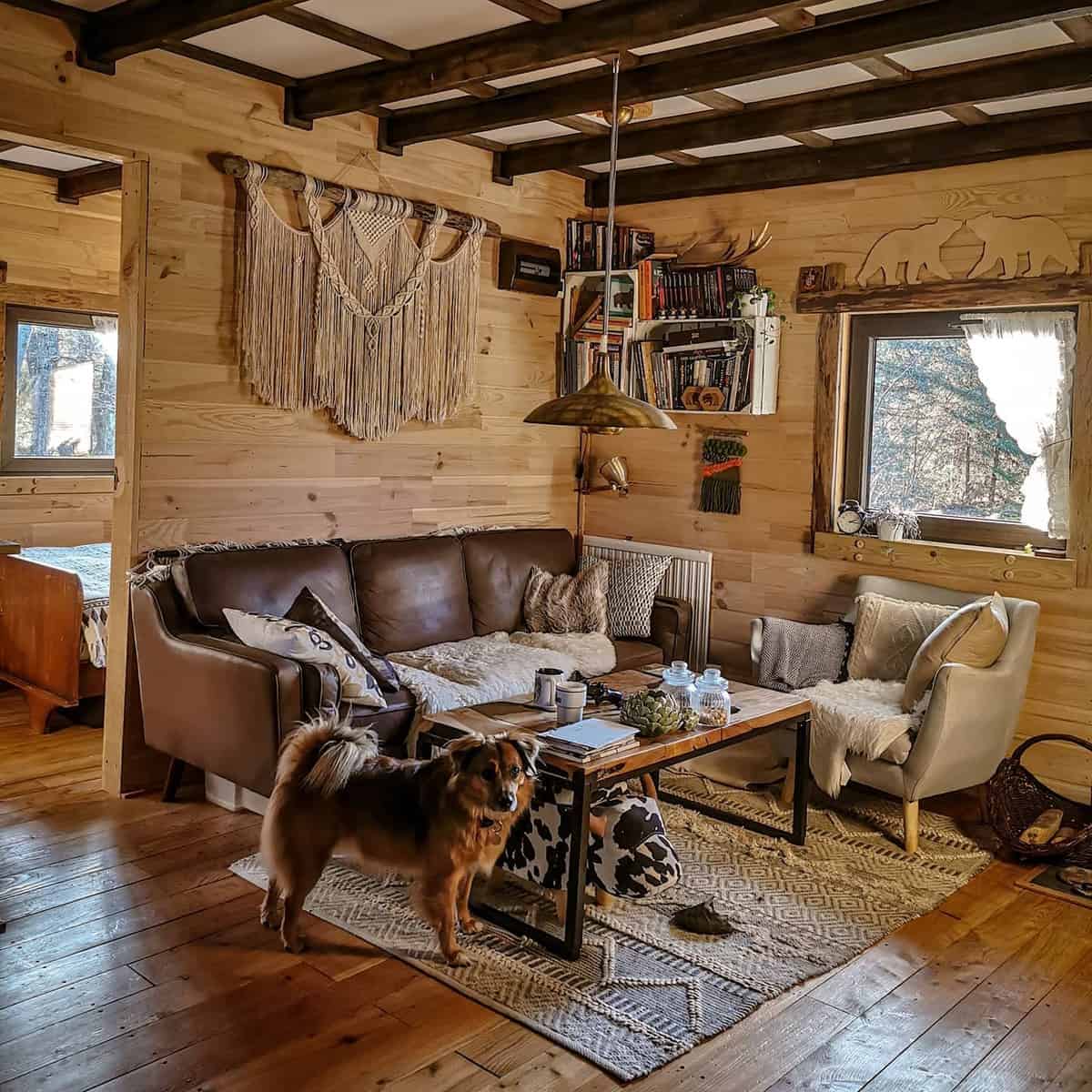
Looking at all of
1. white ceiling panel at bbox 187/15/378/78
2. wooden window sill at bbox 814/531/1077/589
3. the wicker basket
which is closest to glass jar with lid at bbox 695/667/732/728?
the wicker basket

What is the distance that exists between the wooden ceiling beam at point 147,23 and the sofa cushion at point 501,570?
229 centimetres

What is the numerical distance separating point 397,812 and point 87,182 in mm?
4611

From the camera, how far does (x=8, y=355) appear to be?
20.2 feet

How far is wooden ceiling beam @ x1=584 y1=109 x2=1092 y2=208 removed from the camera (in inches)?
167

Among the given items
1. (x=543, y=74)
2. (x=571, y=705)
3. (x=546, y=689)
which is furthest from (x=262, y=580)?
(x=543, y=74)

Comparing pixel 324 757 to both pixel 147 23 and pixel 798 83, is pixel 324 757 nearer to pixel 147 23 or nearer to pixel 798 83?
pixel 147 23

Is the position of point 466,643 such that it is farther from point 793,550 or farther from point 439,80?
point 439,80

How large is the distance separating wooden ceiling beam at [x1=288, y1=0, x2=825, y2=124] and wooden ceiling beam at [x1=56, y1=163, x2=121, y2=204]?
203 cm

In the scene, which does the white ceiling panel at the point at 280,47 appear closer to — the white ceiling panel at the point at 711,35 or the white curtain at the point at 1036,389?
the white ceiling panel at the point at 711,35

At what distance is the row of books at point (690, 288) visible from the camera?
5.14m

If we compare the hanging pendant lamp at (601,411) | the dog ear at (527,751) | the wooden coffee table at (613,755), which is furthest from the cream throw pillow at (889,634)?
the dog ear at (527,751)

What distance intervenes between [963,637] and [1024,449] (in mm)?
942

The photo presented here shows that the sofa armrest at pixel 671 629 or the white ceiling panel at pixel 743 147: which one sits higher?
the white ceiling panel at pixel 743 147

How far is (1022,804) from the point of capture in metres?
4.01
